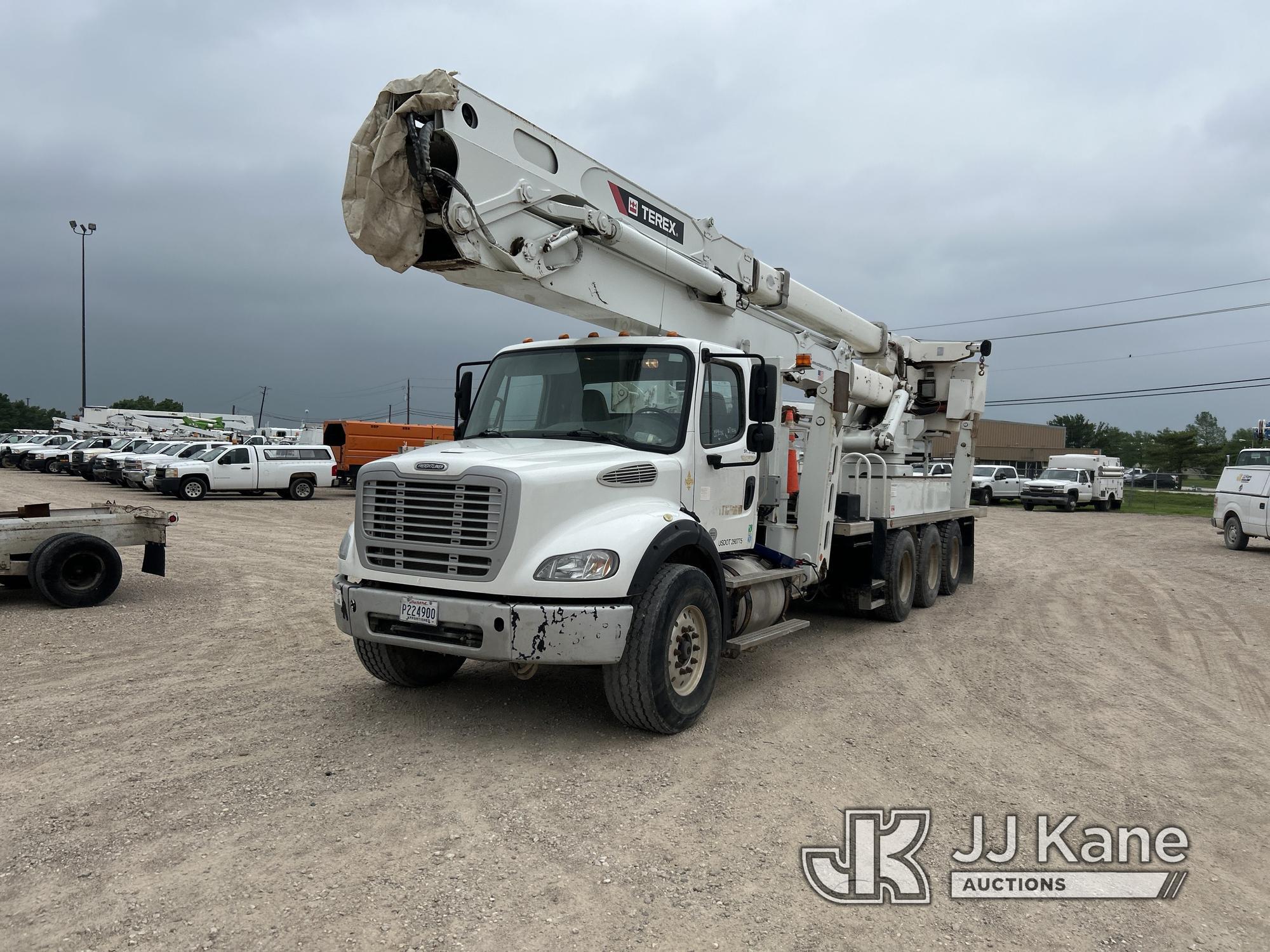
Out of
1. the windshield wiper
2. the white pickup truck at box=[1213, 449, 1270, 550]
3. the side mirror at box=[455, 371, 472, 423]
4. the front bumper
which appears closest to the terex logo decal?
the side mirror at box=[455, 371, 472, 423]

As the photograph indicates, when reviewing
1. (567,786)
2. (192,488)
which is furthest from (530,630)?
(192,488)

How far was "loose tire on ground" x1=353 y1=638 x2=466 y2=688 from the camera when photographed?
593 cm

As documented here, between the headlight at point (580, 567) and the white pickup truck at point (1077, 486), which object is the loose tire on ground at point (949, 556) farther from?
the white pickup truck at point (1077, 486)

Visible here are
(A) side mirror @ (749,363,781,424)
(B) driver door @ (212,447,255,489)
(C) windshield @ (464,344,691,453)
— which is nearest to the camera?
(C) windshield @ (464,344,691,453)

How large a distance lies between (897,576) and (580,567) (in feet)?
18.6

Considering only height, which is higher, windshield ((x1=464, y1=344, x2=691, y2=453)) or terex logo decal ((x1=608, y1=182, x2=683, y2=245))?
terex logo decal ((x1=608, y1=182, x2=683, y2=245))

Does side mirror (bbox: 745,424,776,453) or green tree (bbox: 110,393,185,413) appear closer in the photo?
side mirror (bbox: 745,424,776,453)

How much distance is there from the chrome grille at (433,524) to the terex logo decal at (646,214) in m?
2.93

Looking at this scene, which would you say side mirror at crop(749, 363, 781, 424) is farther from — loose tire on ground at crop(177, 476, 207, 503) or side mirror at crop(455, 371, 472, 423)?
loose tire on ground at crop(177, 476, 207, 503)

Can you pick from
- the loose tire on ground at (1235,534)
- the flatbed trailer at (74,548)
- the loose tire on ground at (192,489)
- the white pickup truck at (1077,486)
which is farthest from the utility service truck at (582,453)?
the white pickup truck at (1077,486)

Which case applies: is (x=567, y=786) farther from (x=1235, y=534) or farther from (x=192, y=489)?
(x=192, y=489)

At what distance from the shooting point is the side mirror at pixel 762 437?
251 inches

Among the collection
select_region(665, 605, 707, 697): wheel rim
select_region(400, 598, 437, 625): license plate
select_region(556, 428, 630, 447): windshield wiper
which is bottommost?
select_region(665, 605, 707, 697): wheel rim

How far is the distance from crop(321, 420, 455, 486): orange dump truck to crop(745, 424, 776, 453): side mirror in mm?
26498
